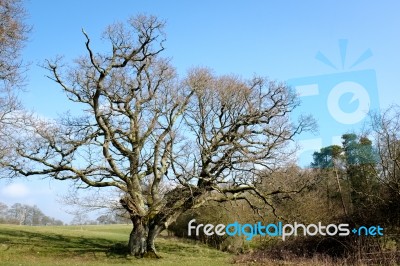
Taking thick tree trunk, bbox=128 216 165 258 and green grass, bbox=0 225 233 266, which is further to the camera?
thick tree trunk, bbox=128 216 165 258

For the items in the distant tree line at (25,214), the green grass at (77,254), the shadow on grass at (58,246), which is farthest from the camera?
the distant tree line at (25,214)

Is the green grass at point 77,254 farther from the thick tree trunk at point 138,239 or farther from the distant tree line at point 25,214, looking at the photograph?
the distant tree line at point 25,214

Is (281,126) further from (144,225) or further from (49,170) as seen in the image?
(49,170)

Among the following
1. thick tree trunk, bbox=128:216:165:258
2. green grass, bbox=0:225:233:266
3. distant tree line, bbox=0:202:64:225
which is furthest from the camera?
distant tree line, bbox=0:202:64:225

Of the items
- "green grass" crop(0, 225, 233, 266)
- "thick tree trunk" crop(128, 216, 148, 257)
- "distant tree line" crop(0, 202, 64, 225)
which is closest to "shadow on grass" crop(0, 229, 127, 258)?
"green grass" crop(0, 225, 233, 266)

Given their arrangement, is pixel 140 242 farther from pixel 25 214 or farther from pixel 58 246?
pixel 25 214

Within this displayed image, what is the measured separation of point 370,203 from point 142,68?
A: 14517mm

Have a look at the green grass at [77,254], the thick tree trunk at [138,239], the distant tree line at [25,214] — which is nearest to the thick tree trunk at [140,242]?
the thick tree trunk at [138,239]

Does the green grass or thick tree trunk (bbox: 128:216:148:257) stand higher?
thick tree trunk (bbox: 128:216:148:257)

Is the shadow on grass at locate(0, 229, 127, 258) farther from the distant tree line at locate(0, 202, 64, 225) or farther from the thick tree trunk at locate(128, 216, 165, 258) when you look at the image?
the distant tree line at locate(0, 202, 64, 225)

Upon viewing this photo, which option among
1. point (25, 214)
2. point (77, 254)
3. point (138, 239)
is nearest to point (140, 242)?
point (138, 239)

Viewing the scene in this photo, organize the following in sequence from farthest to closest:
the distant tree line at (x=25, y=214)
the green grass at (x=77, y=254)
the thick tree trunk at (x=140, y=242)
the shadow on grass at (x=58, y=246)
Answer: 1. the distant tree line at (x=25, y=214)
2. the shadow on grass at (x=58, y=246)
3. the thick tree trunk at (x=140, y=242)
4. the green grass at (x=77, y=254)

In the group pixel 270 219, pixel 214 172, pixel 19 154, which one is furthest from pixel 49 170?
pixel 270 219

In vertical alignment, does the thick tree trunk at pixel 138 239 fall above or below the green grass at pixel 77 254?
above
